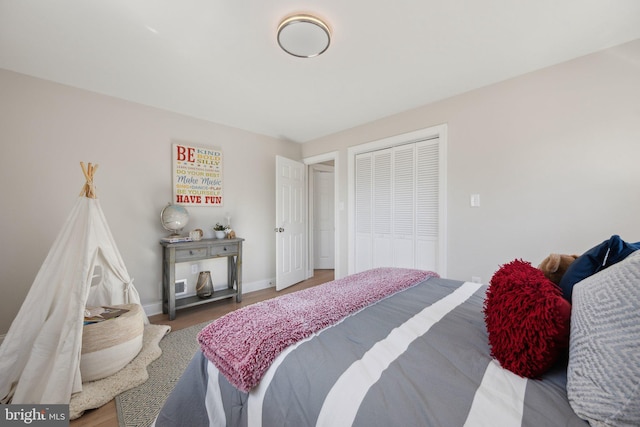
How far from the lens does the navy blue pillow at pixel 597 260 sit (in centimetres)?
78

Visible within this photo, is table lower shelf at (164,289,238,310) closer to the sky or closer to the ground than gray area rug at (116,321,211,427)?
closer to the sky

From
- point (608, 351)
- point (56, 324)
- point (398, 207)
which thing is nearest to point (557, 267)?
point (608, 351)

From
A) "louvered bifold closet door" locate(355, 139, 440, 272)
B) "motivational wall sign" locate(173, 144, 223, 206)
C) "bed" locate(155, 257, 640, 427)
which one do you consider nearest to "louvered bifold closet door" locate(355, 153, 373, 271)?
"louvered bifold closet door" locate(355, 139, 440, 272)

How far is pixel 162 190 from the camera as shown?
2.88m

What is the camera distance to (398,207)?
10.2ft

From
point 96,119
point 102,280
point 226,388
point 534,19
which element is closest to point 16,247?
point 102,280

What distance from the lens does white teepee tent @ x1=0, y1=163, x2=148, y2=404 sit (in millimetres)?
1420

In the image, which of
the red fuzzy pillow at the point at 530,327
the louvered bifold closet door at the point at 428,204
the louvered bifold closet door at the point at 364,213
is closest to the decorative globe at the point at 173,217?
the louvered bifold closet door at the point at 364,213

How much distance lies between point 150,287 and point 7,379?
1.31 meters

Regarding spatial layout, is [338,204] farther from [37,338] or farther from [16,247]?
[16,247]

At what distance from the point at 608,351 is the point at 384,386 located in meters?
0.49

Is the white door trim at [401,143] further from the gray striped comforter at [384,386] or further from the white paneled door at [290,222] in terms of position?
the gray striped comforter at [384,386]

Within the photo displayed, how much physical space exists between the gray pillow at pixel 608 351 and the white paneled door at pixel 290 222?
321cm

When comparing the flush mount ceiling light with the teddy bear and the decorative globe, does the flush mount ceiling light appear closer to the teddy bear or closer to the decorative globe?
the teddy bear
